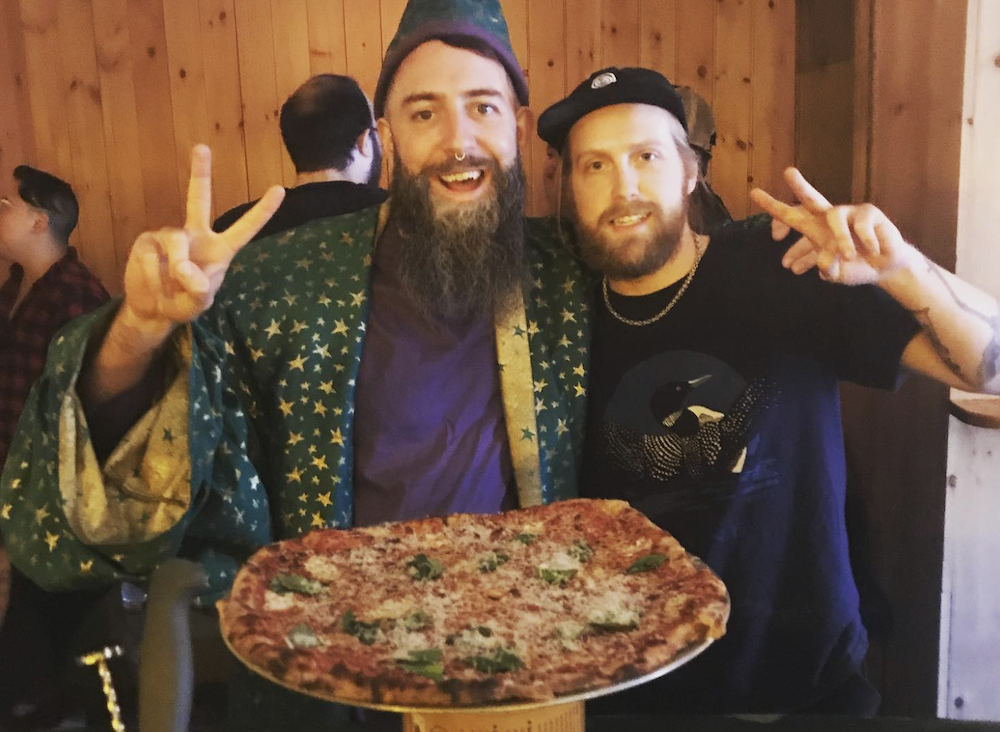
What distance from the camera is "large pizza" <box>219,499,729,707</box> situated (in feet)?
2.51

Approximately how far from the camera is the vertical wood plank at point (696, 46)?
2943 mm

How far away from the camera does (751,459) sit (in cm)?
124

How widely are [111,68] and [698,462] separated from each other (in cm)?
261

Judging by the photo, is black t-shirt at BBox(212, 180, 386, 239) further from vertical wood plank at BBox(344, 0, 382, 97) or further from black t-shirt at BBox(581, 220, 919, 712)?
black t-shirt at BBox(581, 220, 919, 712)

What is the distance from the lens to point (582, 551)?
1060 mm

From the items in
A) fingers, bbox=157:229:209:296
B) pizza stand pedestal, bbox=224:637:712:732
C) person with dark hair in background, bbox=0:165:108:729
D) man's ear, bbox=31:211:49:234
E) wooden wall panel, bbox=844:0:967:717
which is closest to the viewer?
pizza stand pedestal, bbox=224:637:712:732

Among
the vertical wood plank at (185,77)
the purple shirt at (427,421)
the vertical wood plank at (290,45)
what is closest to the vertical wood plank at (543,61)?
the vertical wood plank at (290,45)

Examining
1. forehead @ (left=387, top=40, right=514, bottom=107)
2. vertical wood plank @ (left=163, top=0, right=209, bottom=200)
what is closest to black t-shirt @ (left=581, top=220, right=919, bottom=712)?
forehead @ (left=387, top=40, right=514, bottom=107)

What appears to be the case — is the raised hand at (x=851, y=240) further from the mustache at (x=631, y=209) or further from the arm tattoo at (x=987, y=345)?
the mustache at (x=631, y=209)

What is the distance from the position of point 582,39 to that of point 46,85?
1.80 meters

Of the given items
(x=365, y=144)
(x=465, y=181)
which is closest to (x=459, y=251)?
(x=465, y=181)

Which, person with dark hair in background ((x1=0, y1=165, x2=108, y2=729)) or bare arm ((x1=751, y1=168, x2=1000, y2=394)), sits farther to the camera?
person with dark hair in background ((x1=0, y1=165, x2=108, y2=729))

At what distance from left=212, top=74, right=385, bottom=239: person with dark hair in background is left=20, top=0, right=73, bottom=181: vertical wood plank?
3.44ft

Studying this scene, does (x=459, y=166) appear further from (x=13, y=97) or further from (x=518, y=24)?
(x=13, y=97)
